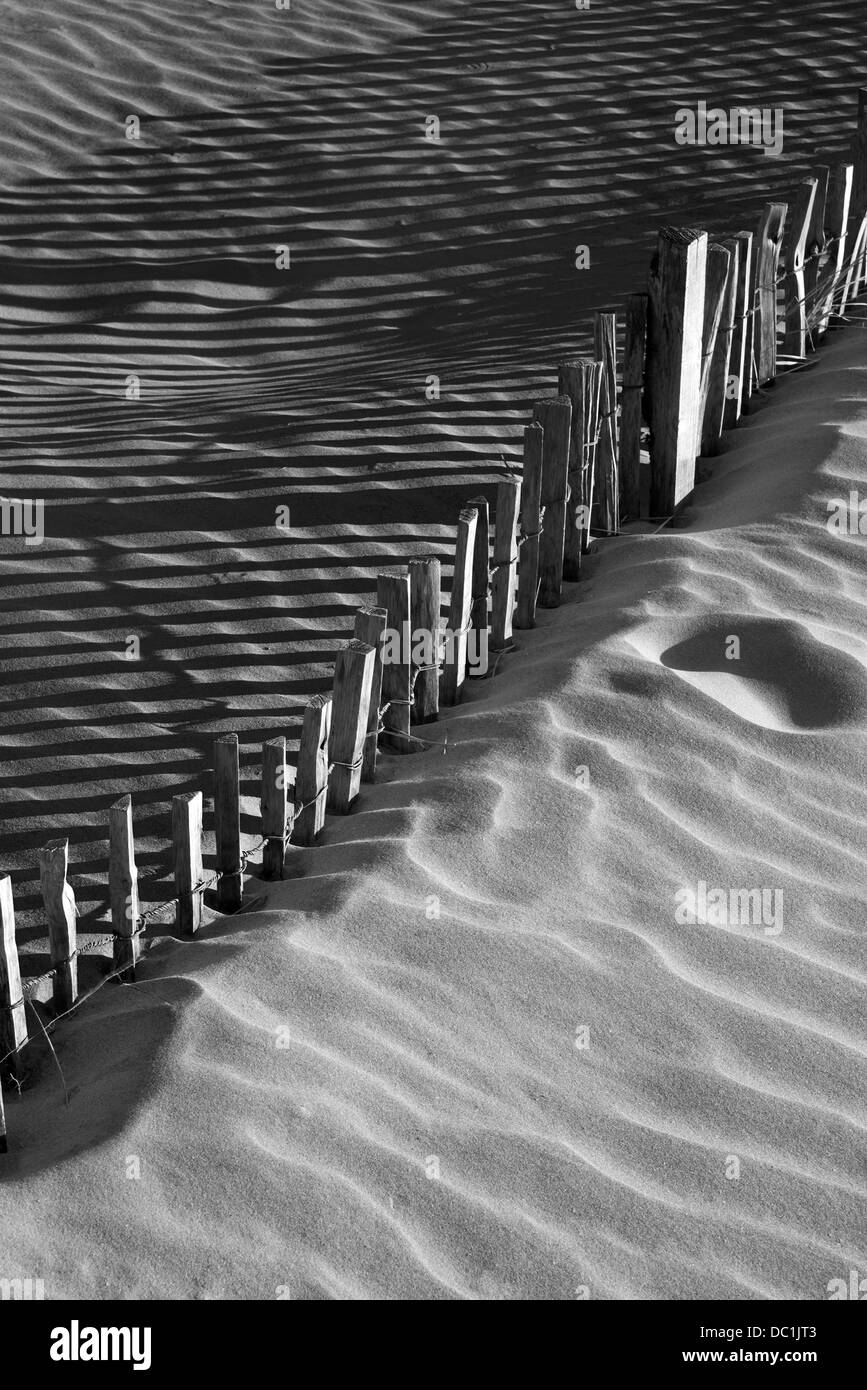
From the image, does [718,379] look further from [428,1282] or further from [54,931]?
[428,1282]

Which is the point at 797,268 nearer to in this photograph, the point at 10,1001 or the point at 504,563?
the point at 504,563

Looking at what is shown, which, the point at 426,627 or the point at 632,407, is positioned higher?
the point at 632,407

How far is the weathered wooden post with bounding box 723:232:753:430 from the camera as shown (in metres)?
5.42

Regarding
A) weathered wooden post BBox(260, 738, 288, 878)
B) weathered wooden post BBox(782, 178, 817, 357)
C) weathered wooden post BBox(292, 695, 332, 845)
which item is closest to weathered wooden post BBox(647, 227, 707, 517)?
weathered wooden post BBox(782, 178, 817, 357)

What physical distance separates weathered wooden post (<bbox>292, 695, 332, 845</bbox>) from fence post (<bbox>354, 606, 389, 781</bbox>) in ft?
0.63

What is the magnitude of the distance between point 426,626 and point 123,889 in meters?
1.27

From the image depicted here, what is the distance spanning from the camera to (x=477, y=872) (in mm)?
3477

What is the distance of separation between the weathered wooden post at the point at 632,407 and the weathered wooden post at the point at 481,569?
1074mm

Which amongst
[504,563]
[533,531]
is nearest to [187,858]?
[504,563]

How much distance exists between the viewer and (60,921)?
3.17m

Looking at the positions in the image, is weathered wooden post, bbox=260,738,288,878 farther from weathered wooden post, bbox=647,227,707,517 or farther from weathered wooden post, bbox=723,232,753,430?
weathered wooden post, bbox=723,232,753,430
